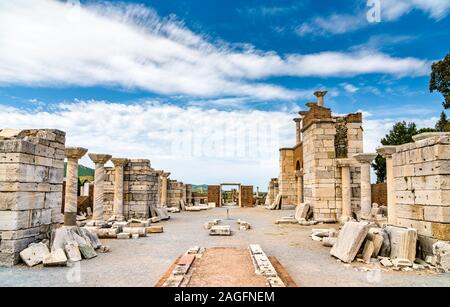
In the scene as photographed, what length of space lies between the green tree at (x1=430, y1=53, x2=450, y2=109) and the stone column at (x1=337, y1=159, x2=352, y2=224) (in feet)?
42.6

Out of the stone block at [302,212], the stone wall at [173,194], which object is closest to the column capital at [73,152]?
the stone block at [302,212]

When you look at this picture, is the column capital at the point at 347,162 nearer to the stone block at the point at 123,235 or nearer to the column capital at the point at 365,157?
the column capital at the point at 365,157

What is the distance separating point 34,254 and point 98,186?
7.71 metres

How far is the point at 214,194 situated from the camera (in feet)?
116

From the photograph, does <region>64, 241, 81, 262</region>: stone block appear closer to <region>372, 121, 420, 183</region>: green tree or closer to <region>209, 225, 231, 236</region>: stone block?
<region>209, 225, 231, 236</region>: stone block

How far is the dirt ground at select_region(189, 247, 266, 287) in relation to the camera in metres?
5.53

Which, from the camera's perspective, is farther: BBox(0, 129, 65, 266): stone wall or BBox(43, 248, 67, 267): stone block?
BBox(0, 129, 65, 266): stone wall

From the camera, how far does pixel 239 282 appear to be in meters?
5.57

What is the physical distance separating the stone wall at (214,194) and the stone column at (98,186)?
2095 cm

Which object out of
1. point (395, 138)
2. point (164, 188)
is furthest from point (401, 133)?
point (164, 188)

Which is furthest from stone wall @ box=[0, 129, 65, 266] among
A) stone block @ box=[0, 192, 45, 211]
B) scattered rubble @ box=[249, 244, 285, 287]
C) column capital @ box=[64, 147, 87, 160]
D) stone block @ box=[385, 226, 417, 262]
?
stone block @ box=[385, 226, 417, 262]

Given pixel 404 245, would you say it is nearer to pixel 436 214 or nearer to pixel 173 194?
pixel 436 214
